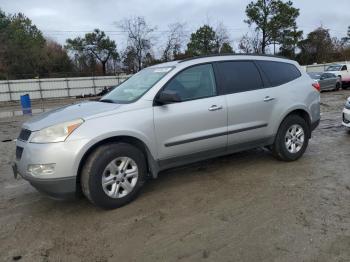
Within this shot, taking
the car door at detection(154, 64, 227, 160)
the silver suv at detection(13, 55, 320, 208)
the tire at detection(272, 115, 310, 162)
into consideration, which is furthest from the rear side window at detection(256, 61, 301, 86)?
the car door at detection(154, 64, 227, 160)

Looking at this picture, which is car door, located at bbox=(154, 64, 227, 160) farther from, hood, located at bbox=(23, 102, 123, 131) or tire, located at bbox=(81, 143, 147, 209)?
hood, located at bbox=(23, 102, 123, 131)

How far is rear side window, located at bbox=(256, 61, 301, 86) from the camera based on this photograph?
5.86m

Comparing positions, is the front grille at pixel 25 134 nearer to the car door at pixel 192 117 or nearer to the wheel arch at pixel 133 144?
the wheel arch at pixel 133 144

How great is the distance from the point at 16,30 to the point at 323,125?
47.6 meters

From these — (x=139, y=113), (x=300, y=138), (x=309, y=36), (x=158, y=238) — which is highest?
(x=309, y=36)

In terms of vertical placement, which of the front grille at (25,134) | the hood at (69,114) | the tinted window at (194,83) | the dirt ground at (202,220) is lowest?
the dirt ground at (202,220)

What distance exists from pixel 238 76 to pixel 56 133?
2.80m

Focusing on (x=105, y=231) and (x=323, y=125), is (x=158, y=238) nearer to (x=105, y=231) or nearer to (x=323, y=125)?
(x=105, y=231)

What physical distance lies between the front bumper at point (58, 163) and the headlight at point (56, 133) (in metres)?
0.06

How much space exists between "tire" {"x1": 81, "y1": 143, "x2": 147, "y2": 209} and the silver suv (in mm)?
12

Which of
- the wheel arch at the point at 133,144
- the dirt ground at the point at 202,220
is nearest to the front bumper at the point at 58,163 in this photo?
the wheel arch at the point at 133,144

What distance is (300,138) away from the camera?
614cm

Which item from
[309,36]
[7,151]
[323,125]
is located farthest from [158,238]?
[309,36]

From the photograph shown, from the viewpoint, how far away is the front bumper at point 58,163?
4.07 meters
